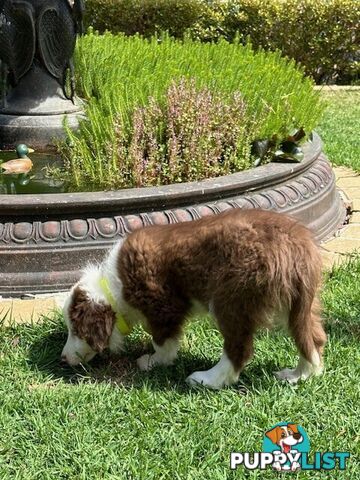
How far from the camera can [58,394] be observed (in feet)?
11.5

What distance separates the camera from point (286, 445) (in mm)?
3086

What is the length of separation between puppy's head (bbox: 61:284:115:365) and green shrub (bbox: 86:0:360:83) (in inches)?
419

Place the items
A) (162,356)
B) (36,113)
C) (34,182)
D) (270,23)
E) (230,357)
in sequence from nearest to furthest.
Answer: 1. (230,357)
2. (162,356)
3. (34,182)
4. (36,113)
5. (270,23)

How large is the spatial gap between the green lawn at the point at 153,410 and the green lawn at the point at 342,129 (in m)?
4.48

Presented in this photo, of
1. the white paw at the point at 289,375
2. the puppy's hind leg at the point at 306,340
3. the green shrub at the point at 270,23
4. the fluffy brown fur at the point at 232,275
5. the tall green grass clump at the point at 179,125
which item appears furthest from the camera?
the green shrub at the point at 270,23

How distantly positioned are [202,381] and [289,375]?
45cm

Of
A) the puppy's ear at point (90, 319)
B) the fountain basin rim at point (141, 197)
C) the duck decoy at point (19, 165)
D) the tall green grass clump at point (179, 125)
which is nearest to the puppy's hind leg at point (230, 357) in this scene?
the puppy's ear at point (90, 319)

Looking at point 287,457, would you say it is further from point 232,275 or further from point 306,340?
point 232,275

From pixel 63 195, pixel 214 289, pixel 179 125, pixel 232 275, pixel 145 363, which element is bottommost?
pixel 145 363

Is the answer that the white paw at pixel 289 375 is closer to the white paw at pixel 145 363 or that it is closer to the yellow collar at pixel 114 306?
the white paw at pixel 145 363

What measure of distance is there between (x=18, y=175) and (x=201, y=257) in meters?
2.81

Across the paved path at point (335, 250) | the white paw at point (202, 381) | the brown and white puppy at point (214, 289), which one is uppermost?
the brown and white puppy at point (214, 289)

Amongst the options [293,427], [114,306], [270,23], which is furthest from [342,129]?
[293,427]

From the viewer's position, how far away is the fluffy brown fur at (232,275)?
331 cm
